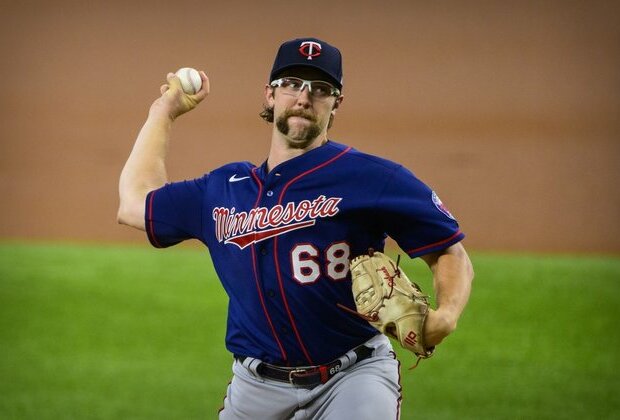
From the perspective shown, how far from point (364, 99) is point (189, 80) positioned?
12.8 meters

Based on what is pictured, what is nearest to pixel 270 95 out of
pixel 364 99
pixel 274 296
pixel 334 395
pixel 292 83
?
pixel 292 83

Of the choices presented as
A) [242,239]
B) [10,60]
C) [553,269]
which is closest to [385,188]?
[242,239]

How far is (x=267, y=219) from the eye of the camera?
3549 millimetres

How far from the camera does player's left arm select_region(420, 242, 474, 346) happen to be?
3193mm

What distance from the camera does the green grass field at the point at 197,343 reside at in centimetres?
665

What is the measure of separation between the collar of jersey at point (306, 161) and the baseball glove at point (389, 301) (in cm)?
43

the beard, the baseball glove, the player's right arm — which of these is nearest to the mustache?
the beard

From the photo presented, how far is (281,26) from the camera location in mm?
17438

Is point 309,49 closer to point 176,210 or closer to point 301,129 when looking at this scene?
point 301,129

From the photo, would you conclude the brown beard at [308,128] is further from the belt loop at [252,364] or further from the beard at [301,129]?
the belt loop at [252,364]

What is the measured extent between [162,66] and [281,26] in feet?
7.10

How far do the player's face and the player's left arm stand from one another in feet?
1.99

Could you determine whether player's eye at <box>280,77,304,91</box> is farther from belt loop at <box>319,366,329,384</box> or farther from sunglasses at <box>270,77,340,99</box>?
belt loop at <box>319,366,329,384</box>

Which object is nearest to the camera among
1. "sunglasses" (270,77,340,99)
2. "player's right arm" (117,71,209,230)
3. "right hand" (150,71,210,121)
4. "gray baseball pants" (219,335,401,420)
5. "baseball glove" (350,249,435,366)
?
"baseball glove" (350,249,435,366)
